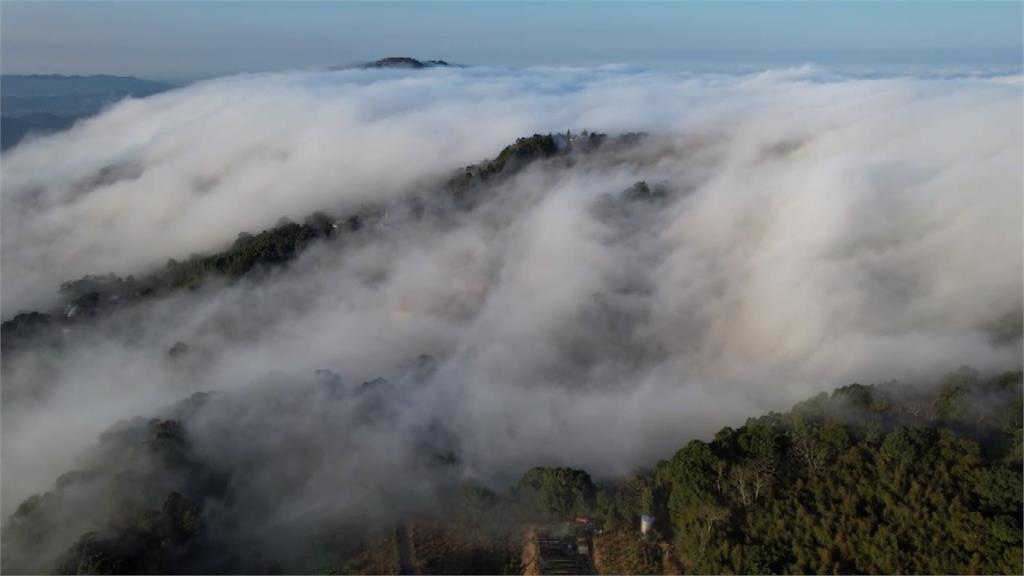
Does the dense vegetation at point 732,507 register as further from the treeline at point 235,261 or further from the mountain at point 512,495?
the treeline at point 235,261

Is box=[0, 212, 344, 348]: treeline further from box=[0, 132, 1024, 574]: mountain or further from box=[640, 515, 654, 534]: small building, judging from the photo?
box=[640, 515, 654, 534]: small building

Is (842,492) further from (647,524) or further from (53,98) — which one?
(53,98)

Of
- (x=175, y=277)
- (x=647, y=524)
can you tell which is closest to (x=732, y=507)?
(x=647, y=524)

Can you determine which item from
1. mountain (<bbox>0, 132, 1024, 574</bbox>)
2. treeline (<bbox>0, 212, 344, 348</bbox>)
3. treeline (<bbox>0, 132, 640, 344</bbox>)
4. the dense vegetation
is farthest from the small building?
treeline (<bbox>0, 212, 344, 348</bbox>)

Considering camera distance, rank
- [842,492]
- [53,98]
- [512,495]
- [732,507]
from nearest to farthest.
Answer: [842,492]
[732,507]
[512,495]
[53,98]

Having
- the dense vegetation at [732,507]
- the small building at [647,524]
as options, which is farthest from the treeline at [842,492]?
the small building at [647,524]

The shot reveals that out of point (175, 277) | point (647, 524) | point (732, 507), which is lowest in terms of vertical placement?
point (647, 524)

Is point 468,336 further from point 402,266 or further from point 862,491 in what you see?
point 862,491

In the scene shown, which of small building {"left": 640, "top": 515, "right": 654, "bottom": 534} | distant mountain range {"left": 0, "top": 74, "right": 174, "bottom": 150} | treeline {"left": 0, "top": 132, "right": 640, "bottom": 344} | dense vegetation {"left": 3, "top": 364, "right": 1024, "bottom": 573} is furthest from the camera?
distant mountain range {"left": 0, "top": 74, "right": 174, "bottom": 150}

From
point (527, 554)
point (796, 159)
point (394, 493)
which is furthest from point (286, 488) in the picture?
point (796, 159)
